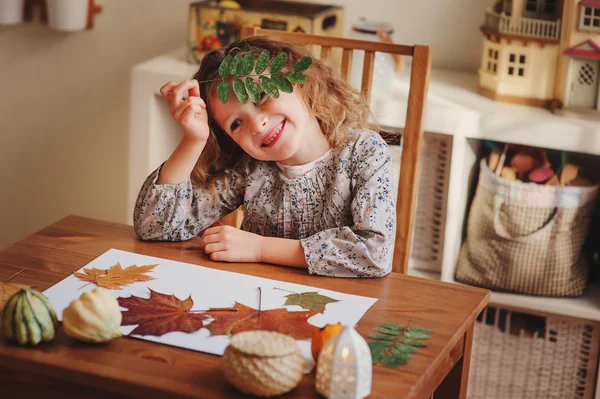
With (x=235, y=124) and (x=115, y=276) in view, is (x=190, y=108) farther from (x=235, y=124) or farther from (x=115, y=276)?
(x=115, y=276)

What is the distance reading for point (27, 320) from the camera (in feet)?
3.11

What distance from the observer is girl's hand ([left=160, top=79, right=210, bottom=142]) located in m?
1.32

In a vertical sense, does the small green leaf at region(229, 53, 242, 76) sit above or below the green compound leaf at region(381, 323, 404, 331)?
above

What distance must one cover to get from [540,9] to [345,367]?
4.25 ft

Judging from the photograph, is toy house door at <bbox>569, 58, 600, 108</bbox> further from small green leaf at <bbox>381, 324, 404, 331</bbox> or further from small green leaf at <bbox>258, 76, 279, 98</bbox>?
small green leaf at <bbox>381, 324, 404, 331</bbox>

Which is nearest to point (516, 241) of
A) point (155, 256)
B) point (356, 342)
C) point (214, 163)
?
point (214, 163)

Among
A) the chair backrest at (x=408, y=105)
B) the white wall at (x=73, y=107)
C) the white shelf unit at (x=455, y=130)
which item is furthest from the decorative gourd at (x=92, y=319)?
the white wall at (x=73, y=107)

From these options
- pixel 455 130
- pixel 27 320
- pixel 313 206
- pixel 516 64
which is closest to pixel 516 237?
pixel 455 130

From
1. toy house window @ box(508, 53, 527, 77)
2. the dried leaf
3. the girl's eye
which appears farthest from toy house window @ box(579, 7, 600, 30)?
the dried leaf

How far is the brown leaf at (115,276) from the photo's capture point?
3.78 feet

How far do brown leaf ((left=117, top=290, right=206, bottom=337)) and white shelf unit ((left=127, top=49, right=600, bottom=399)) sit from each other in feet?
3.04

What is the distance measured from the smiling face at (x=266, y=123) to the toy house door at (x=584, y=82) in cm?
79

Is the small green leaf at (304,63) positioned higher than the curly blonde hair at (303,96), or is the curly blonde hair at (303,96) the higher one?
the small green leaf at (304,63)

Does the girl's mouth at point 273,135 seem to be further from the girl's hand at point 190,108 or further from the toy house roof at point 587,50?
the toy house roof at point 587,50
